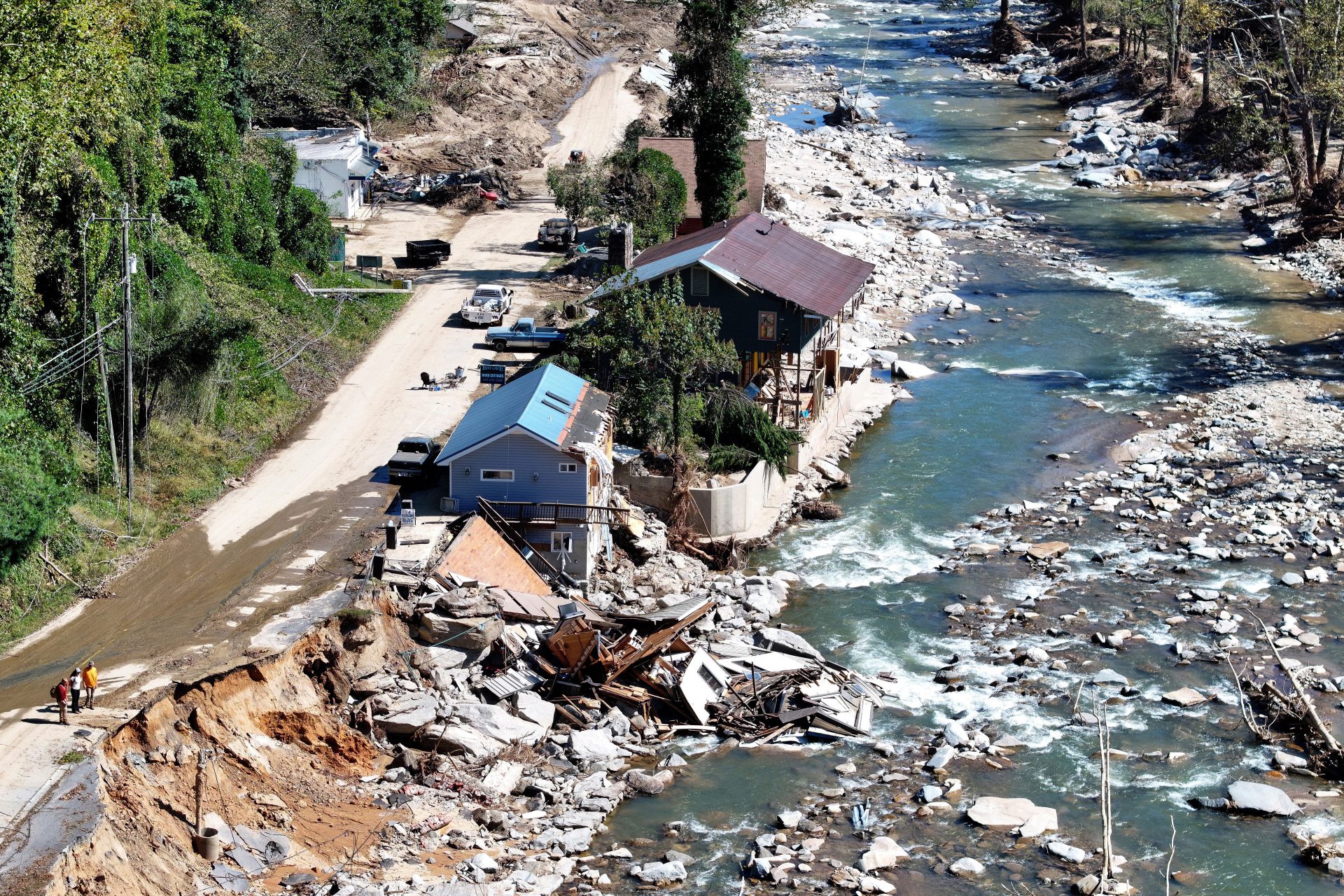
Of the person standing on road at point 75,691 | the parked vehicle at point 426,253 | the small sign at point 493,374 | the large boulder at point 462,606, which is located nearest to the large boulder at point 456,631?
the large boulder at point 462,606

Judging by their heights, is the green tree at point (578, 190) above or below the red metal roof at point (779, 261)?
above

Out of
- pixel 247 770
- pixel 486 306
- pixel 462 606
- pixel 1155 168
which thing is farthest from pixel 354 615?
pixel 1155 168

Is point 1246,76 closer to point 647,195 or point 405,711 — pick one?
point 647,195

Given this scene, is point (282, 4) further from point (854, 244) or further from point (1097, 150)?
point (1097, 150)

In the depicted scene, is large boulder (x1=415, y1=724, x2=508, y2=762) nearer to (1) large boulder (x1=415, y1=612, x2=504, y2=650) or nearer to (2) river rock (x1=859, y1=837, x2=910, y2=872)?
(1) large boulder (x1=415, y1=612, x2=504, y2=650)

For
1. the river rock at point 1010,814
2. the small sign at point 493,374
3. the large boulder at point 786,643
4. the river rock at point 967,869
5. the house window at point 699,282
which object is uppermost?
the house window at point 699,282

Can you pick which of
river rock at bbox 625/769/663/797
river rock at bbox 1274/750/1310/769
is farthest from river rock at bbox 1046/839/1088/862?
river rock at bbox 625/769/663/797

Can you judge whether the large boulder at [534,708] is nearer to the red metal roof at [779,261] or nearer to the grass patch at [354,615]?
the grass patch at [354,615]

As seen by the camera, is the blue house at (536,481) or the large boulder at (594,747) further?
the blue house at (536,481)
